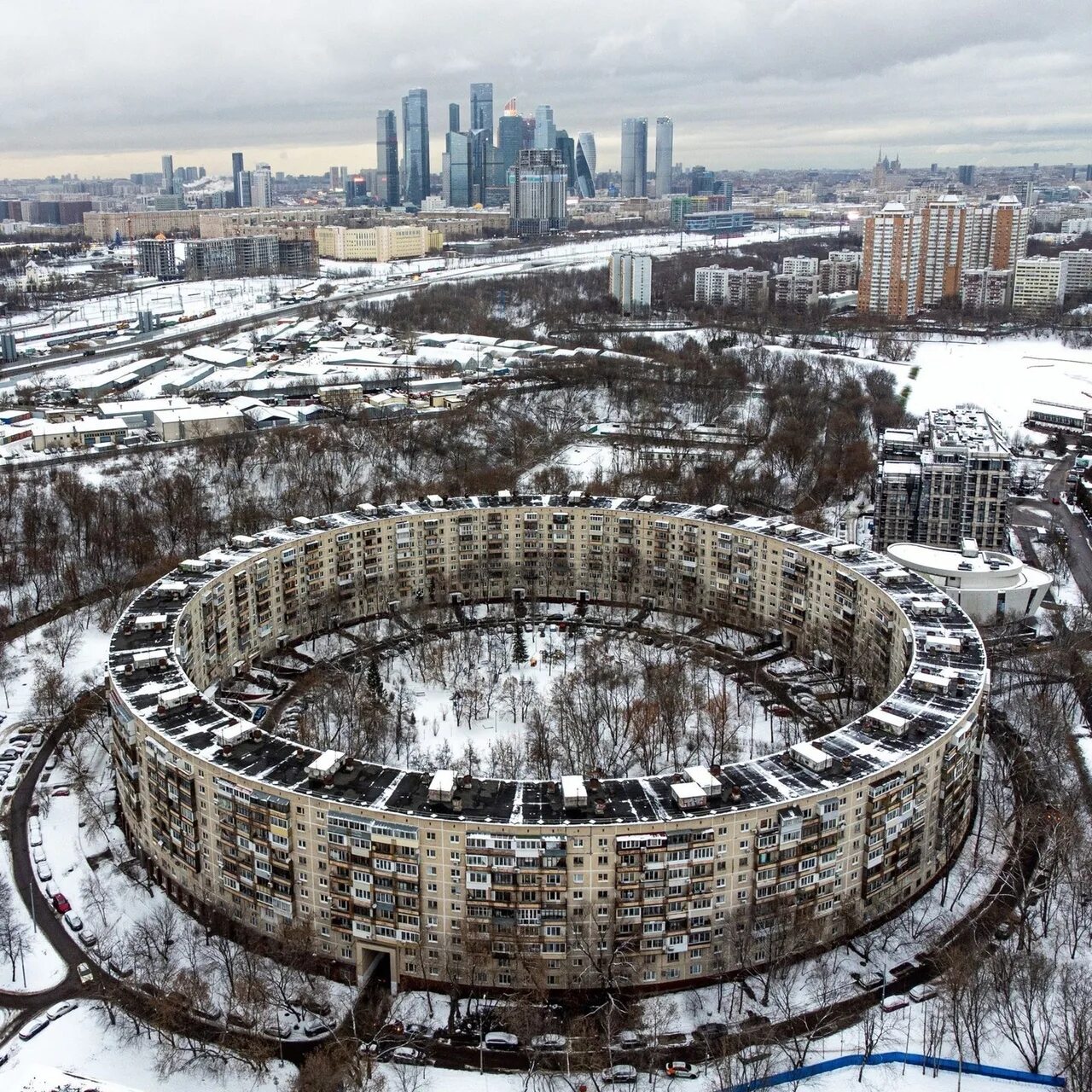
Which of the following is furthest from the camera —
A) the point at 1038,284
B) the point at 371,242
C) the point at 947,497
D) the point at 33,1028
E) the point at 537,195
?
the point at 537,195

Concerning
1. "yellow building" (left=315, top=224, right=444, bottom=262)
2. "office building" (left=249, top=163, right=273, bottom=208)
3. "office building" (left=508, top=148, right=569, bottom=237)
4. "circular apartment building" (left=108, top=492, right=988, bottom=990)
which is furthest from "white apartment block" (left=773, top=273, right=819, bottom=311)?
"office building" (left=249, top=163, right=273, bottom=208)

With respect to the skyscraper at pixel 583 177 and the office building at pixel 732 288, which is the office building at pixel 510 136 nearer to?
the skyscraper at pixel 583 177

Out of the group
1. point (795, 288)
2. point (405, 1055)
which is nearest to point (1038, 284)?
point (795, 288)

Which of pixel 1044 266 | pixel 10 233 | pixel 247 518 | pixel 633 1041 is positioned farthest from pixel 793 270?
pixel 10 233

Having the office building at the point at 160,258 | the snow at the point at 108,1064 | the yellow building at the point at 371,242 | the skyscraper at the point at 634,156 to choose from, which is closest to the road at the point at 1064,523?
the snow at the point at 108,1064

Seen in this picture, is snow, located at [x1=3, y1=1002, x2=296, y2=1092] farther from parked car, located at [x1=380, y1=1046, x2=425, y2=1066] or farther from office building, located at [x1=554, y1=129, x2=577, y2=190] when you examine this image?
office building, located at [x1=554, y1=129, x2=577, y2=190]

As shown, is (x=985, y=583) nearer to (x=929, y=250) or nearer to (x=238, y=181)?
(x=929, y=250)
